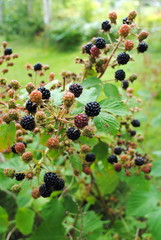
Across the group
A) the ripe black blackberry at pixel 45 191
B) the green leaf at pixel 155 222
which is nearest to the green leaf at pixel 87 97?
the ripe black blackberry at pixel 45 191

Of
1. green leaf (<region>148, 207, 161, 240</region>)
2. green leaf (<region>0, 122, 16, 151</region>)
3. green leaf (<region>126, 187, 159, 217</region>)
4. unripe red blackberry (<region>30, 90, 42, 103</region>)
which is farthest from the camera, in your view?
green leaf (<region>126, 187, 159, 217</region>)

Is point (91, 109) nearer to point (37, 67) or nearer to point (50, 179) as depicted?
point (50, 179)

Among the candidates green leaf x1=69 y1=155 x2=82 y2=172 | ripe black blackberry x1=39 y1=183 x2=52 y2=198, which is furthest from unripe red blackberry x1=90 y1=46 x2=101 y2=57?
ripe black blackberry x1=39 y1=183 x2=52 y2=198

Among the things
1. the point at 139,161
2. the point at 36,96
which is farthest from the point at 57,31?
the point at 36,96

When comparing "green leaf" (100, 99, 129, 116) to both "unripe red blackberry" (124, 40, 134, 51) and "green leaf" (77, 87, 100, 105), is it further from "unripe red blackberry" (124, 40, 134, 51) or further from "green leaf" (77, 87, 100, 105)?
"unripe red blackberry" (124, 40, 134, 51)

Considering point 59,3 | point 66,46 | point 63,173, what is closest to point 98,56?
point 63,173

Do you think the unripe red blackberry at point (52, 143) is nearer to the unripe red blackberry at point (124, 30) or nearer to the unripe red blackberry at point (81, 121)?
the unripe red blackberry at point (81, 121)
